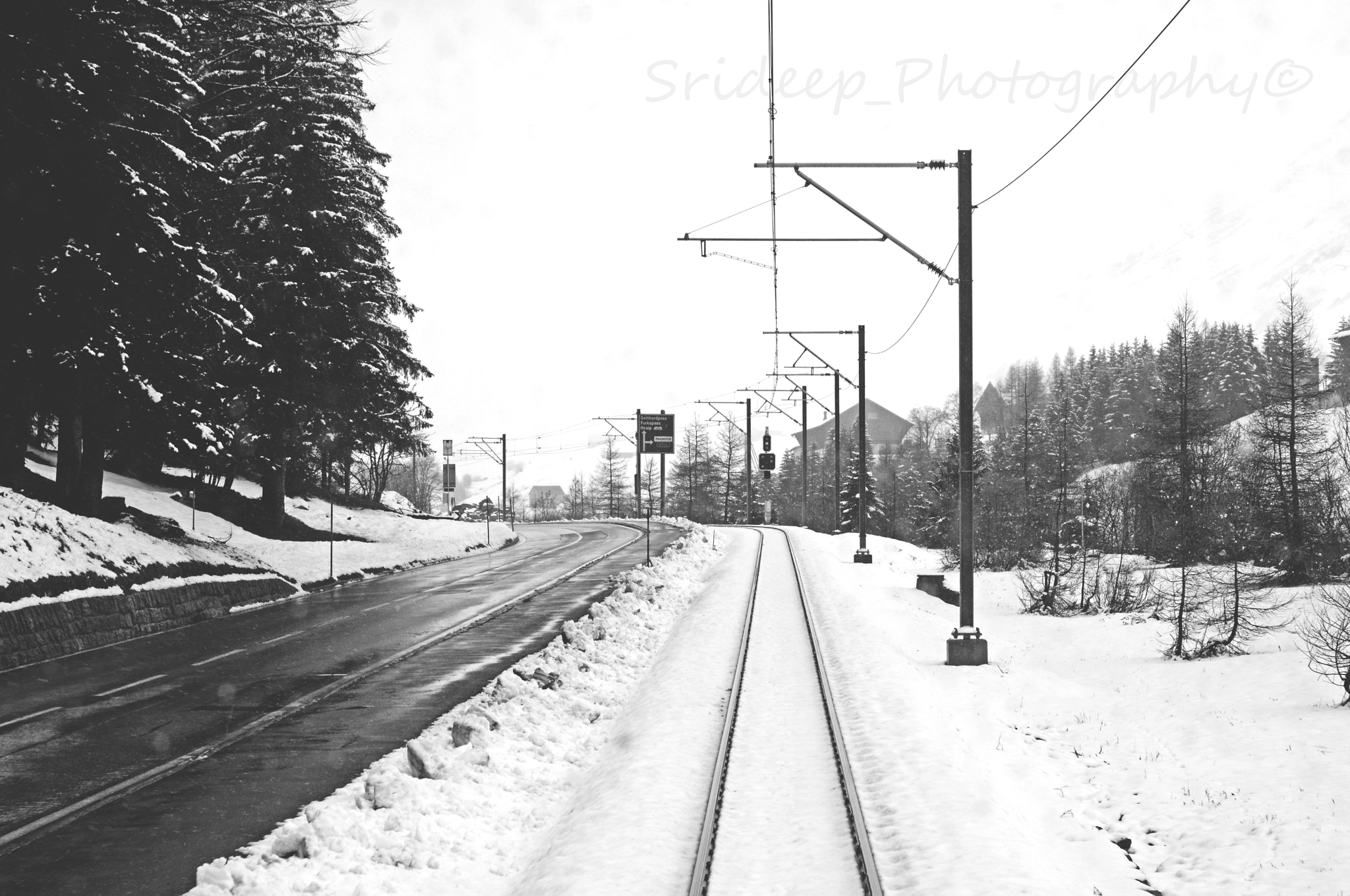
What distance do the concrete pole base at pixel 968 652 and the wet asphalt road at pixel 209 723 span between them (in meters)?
6.72

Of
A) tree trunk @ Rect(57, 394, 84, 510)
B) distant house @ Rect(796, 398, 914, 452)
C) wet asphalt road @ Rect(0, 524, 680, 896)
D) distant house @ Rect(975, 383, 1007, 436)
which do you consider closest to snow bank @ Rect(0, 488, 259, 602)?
wet asphalt road @ Rect(0, 524, 680, 896)

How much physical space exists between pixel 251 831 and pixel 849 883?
444 cm

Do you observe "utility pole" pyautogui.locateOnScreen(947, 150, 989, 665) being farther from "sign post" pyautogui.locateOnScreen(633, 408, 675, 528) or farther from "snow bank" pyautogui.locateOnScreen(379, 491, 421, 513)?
"snow bank" pyautogui.locateOnScreen(379, 491, 421, 513)

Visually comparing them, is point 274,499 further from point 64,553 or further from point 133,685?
point 133,685

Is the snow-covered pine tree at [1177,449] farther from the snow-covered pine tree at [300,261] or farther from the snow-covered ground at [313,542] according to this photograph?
the snow-covered pine tree at [300,261]

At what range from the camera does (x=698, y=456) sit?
117375mm

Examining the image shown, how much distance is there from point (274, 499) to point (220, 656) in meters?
16.9

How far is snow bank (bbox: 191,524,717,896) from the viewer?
5711 mm

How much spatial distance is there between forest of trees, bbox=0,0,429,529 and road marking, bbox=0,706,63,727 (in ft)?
28.0

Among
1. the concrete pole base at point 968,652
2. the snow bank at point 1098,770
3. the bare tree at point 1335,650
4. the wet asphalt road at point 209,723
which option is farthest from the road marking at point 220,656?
the bare tree at point 1335,650

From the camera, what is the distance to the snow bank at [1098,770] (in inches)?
243

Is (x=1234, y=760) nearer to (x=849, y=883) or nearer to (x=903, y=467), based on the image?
(x=849, y=883)

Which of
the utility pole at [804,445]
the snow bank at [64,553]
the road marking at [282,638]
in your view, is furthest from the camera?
the utility pole at [804,445]

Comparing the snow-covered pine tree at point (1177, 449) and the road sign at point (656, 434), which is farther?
the road sign at point (656, 434)
